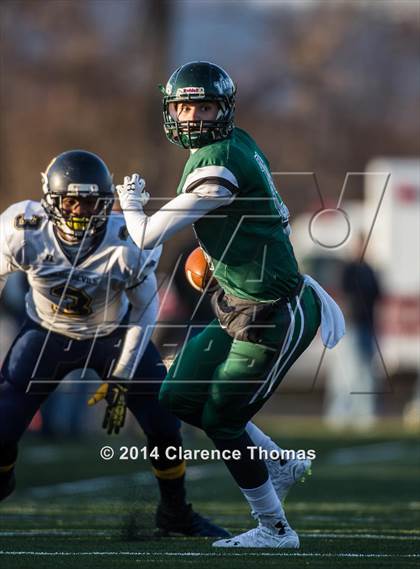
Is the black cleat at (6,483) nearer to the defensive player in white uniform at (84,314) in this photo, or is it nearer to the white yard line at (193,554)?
the defensive player in white uniform at (84,314)

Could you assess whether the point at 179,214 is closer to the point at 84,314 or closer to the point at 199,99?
the point at 199,99

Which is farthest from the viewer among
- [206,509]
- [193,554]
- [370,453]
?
[370,453]

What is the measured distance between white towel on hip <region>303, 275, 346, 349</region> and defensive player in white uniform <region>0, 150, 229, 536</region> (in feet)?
2.63

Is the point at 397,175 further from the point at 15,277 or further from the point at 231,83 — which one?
the point at 231,83

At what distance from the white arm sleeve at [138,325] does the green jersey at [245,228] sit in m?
0.78

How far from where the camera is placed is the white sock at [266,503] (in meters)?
5.45

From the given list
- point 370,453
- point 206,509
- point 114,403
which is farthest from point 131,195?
point 370,453

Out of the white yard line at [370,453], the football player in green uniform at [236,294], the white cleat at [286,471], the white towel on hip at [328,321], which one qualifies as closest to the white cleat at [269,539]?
the football player in green uniform at [236,294]

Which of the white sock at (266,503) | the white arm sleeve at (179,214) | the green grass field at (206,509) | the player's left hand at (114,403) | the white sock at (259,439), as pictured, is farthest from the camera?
the player's left hand at (114,403)

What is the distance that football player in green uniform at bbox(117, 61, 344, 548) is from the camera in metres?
5.27

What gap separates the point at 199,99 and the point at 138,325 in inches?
49.7

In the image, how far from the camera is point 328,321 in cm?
558

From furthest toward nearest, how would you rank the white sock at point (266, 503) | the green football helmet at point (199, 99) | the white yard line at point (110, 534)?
the white yard line at point (110, 534), the white sock at point (266, 503), the green football helmet at point (199, 99)

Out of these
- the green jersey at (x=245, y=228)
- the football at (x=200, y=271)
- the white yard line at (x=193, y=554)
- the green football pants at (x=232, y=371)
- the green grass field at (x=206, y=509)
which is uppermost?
the green jersey at (x=245, y=228)
